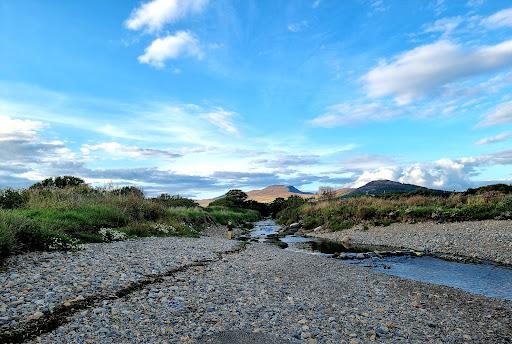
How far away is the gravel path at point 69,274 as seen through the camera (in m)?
8.74

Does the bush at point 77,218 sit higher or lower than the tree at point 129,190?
lower

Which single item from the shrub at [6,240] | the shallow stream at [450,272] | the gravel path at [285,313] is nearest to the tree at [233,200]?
the shallow stream at [450,272]

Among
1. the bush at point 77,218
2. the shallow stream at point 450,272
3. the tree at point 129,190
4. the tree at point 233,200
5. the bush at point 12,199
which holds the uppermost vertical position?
the tree at point 233,200

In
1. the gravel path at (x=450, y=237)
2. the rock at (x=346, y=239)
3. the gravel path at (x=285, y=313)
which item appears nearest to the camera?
the gravel path at (x=285, y=313)

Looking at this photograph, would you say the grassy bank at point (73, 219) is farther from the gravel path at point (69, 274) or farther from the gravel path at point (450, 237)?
the gravel path at point (450, 237)

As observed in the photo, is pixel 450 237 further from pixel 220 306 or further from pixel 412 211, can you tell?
pixel 220 306

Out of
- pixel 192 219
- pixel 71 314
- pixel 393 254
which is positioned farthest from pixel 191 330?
pixel 192 219

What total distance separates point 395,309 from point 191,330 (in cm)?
624

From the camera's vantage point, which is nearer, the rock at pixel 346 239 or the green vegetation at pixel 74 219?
the green vegetation at pixel 74 219

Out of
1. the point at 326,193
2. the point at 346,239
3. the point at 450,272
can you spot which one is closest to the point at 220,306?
the point at 450,272

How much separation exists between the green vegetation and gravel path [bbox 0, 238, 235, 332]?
118 centimetres

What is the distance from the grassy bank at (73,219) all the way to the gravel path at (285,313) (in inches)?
263

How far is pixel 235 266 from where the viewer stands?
645 inches

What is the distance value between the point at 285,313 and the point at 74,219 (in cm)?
1753
